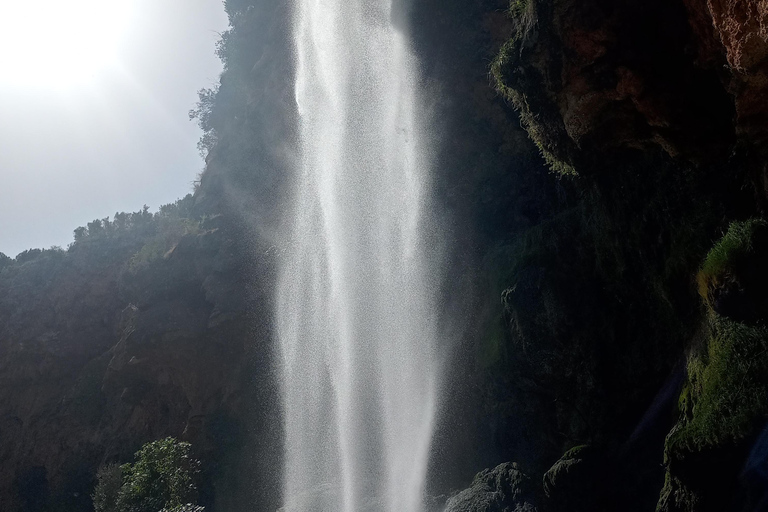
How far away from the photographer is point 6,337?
33.0m

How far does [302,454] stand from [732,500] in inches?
780

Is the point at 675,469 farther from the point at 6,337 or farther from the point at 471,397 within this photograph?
the point at 6,337

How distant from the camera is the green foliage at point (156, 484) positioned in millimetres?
18922

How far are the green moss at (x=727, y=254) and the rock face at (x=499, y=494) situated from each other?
6.47 meters

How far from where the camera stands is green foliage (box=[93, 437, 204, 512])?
18.9 meters

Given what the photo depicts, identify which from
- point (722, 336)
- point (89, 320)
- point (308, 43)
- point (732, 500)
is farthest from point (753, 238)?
point (89, 320)

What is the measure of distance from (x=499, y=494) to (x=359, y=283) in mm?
11328

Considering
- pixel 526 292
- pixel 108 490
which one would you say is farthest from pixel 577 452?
pixel 108 490

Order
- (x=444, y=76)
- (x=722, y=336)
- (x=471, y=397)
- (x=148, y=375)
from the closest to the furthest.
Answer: (x=722, y=336)
(x=471, y=397)
(x=444, y=76)
(x=148, y=375)

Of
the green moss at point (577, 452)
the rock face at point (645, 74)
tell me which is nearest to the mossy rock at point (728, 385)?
the rock face at point (645, 74)

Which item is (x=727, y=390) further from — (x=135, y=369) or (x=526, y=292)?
(x=135, y=369)

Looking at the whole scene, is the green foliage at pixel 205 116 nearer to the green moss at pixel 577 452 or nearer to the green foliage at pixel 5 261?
the green foliage at pixel 5 261

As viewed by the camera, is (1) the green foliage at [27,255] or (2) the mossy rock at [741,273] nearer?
(2) the mossy rock at [741,273]

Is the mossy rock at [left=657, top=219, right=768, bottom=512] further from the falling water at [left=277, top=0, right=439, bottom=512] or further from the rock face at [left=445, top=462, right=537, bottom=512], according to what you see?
the falling water at [left=277, top=0, right=439, bottom=512]
